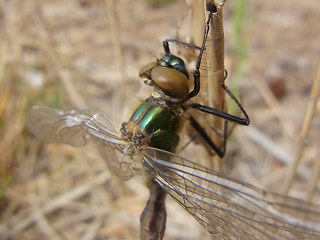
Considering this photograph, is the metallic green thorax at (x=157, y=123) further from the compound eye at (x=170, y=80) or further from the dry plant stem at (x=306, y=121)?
the dry plant stem at (x=306, y=121)

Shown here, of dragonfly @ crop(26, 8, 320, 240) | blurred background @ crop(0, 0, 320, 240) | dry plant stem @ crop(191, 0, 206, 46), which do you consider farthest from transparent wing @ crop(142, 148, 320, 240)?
blurred background @ crop(0, 0, 320, 240)

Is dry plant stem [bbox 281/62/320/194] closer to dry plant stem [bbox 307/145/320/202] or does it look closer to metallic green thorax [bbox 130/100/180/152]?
dry plant stem [bbox 307/145/320/202]

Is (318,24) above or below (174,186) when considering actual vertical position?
above

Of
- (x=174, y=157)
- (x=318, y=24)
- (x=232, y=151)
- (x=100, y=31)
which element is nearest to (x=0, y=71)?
(x=100, y=31)

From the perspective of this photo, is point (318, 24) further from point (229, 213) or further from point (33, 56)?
point (229, 213)

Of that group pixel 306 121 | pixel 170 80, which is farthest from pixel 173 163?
pixel 306 121

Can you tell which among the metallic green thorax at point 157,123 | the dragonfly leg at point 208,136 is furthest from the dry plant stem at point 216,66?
the metallic green thorax at point 157,123
